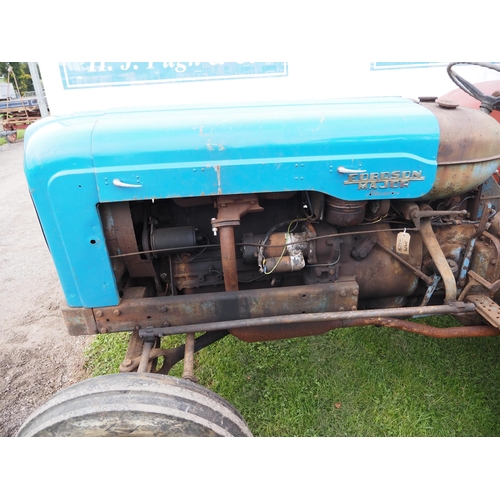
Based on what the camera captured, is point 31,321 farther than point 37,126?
Yes

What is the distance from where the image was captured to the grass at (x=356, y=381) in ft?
7.60

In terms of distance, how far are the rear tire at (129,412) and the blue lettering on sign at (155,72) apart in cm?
428

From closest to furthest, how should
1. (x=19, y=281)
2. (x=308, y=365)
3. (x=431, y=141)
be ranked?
(x=431, y=141) → (x=308, y=365) → (x=19, y=281)

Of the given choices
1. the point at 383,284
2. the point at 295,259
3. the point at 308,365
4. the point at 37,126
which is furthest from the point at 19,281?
the point at 383,284

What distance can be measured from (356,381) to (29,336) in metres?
2.45

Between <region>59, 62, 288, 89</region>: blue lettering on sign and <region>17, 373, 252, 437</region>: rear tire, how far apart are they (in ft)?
14.0

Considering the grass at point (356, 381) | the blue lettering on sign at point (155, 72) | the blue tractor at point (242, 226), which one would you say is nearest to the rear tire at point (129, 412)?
the blue tractor at point (242, 226)

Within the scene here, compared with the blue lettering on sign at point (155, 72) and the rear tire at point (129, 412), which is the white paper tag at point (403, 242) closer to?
the rear tire at point (129, 412)

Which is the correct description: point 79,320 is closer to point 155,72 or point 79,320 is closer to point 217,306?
point 217,306

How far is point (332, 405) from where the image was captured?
7.99ft

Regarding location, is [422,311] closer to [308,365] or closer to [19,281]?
[308,365]

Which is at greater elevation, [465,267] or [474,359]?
[465,267]

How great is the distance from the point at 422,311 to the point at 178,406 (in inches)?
46.4

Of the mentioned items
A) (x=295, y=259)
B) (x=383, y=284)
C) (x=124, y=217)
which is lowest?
(x=383, y=284)
